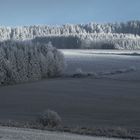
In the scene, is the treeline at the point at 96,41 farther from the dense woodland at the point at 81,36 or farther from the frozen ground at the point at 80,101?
the frozen ground at the point at 80,101

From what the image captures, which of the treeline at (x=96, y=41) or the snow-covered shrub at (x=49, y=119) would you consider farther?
the treeline at (x=96, y=41)

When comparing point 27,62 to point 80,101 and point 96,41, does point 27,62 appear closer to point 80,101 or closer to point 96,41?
point 80,101

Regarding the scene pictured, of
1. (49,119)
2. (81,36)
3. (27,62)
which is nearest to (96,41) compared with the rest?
(81,36)

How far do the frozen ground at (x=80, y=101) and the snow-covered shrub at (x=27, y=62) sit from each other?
126 centimetres

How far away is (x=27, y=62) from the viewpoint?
33.5 metres

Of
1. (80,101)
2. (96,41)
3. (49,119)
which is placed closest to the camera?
(49,119)

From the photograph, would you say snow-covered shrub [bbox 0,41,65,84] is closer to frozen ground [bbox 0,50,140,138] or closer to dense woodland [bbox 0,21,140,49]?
frozen ground [bbox 0,50,140,138]

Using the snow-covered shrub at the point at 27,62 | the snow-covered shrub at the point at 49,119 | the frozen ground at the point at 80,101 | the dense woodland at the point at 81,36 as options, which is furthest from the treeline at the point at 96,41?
the snow-covered shrub at the point at 49,119

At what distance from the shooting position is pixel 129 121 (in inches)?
725

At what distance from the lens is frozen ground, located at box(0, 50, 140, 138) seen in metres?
19.2

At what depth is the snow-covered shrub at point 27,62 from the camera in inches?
1244

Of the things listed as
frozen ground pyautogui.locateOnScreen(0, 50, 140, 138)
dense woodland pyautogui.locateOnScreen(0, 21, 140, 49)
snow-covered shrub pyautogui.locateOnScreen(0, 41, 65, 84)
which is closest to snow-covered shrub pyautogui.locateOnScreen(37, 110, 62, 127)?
frozen ground pyautogui.locateOnScreen(0, 50, 140, 138)

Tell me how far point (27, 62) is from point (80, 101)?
→ 10662 millimetres

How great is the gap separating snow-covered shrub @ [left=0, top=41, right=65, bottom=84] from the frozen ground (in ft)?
4.14
